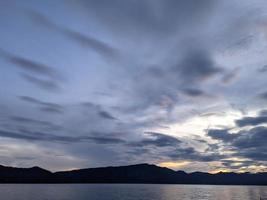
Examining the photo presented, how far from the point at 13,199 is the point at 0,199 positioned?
23.2ft

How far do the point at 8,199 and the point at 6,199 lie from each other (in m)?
1.04

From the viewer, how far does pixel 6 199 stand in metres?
156

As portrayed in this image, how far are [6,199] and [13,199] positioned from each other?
3691 millimetres

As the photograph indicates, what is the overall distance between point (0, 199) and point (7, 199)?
386 centimetres

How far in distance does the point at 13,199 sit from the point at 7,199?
3234 millimetres

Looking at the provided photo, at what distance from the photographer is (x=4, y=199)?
156125 millimetres

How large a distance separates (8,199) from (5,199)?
154 cm

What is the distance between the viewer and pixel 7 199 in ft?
513

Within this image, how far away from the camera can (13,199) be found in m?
158

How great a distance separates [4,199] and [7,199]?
156 cm

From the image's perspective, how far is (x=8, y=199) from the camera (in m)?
157
